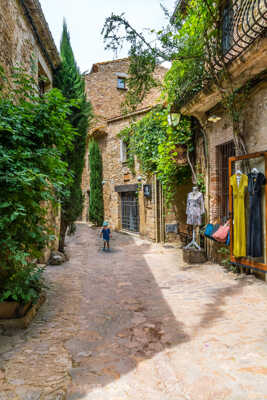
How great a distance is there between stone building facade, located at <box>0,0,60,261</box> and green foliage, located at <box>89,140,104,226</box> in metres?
7.49

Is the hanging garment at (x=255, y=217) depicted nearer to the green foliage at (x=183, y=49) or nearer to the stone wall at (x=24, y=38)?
the green foliage at (x=183, y=49)

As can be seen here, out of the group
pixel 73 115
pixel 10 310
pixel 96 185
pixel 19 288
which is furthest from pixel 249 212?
pixel 96 185

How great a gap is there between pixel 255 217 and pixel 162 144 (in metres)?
3.72

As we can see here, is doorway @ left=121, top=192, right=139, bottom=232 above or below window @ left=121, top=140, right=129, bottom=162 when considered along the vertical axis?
below

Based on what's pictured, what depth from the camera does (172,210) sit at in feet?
29.6

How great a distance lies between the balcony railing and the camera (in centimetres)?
362

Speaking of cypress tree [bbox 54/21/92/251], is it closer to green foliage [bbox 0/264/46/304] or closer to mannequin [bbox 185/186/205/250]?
mannequin [bbox 185/186/205/250]

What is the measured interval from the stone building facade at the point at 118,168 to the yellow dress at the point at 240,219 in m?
4.24

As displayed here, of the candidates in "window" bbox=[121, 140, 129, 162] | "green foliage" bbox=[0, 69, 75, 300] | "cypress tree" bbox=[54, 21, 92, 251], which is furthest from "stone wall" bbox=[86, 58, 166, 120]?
"green foliage" bbox=[0, 69, 75, 300]

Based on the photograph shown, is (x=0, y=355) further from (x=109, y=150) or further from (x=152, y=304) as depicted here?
(x=109, y=150)

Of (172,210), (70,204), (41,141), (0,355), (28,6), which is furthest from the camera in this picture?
(172,210)

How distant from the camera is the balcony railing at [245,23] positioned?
362cm

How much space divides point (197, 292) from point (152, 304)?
868mm

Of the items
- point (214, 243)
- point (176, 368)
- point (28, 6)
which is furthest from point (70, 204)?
point (176, 368)
